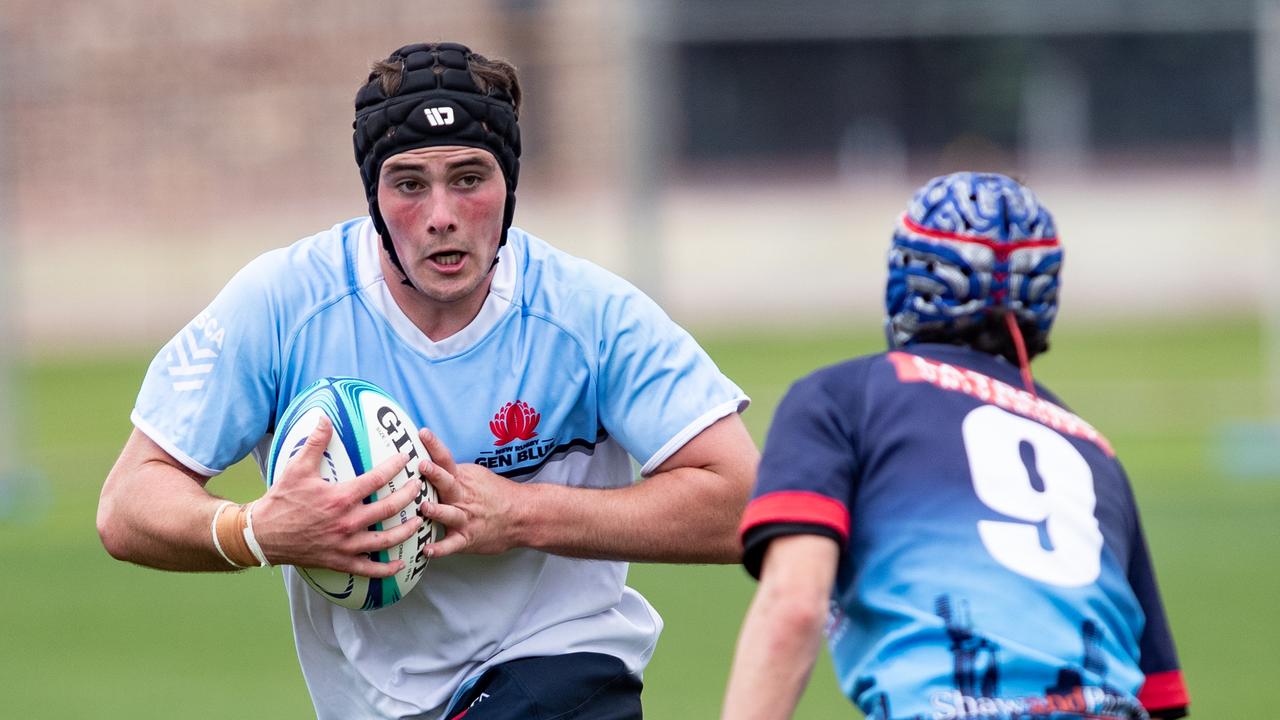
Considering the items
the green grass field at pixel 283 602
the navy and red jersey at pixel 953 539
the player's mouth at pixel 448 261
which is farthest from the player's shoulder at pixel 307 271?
the green grass field at pixel 283 602

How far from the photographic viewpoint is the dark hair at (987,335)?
11.5 ft

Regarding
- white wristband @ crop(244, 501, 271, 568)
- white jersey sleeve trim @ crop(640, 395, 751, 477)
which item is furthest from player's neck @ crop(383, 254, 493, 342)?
white wristband @ crop(244, 501, 271, 568)

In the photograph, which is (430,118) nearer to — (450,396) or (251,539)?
(450,396)

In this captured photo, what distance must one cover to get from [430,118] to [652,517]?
44.2 inches

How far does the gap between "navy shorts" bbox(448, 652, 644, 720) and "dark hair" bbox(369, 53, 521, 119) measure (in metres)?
1.41

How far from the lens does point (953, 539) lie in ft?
10.5

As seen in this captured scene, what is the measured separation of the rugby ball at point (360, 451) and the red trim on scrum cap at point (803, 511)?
1.20 meters

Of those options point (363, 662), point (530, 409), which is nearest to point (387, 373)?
point (530, 409)

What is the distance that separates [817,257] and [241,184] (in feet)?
30.6

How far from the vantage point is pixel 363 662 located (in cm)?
454

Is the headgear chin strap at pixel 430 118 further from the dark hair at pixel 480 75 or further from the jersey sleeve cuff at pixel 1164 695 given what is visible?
the jersey sleeve cuff at pixel 1164 695

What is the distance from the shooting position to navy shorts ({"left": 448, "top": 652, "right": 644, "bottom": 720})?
14.5 ft

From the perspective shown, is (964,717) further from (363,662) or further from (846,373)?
(363,662)

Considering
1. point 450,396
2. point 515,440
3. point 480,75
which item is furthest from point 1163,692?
point 480,75
